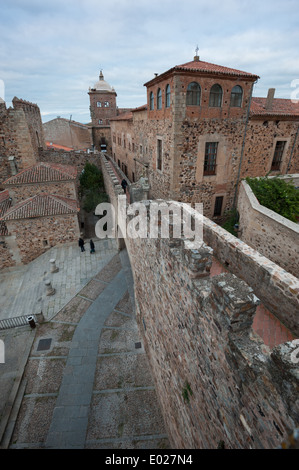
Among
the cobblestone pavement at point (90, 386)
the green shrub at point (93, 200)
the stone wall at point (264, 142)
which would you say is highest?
the stone wall at point (264, 142)

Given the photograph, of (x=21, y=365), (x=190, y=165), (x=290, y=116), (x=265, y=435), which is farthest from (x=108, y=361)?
(x=290, y=116)

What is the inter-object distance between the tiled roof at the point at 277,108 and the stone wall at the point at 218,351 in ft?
31.4

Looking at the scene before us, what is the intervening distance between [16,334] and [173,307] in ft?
26.0

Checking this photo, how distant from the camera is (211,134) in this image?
11008 mm

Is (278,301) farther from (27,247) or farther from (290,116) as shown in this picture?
(27,247)

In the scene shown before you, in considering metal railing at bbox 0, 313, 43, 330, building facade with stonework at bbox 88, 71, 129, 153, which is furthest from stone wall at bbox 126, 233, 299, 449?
building facade with stonework at bbox 88, 71, 129, 153

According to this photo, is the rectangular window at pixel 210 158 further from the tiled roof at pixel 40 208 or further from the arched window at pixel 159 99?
the tiled roof at pixel 40 208

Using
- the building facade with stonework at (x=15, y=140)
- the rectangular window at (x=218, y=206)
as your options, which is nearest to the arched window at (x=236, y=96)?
the rectangular window at (x=218, y=206)

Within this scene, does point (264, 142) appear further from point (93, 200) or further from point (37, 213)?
point (37, 213)

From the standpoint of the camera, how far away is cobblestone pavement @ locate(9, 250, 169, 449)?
6088mm

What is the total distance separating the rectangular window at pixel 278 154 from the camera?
13.0m

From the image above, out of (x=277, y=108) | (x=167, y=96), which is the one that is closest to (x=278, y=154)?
(x=277, y=108)

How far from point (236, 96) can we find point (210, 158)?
2.96 metres

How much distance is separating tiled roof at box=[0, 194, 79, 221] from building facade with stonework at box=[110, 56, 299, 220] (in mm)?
5605
